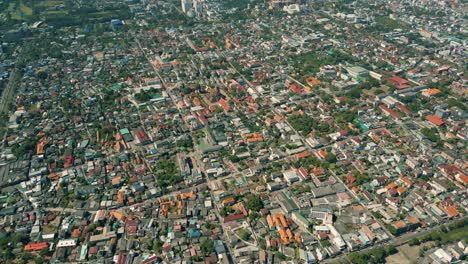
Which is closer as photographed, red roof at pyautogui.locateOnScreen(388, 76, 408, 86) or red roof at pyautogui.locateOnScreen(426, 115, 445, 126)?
red roof at pyautogui.locateOnScreen(426, 115, 445, 126)

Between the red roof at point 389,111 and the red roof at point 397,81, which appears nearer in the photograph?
the red roof at point 389,111

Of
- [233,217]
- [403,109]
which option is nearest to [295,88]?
[403,109]

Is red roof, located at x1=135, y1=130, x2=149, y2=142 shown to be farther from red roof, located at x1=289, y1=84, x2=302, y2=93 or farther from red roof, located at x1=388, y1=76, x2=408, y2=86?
red roof, located at x1=388, y1=76, x2=408, y2=86

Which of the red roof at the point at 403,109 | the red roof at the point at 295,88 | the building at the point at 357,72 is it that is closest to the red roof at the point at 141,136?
the red roof at the point at 295,88

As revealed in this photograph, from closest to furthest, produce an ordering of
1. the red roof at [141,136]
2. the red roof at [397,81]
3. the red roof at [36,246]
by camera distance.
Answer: the red roof at [36,246]
the red roof at [141,136]
the red roof at [397,81]

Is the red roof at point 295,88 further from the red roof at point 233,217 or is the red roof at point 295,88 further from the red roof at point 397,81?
the red roof at point 233,217

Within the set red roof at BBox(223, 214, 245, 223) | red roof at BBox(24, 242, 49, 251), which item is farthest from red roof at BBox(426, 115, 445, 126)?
red roof at BBox(24, 242, 49, 251)
